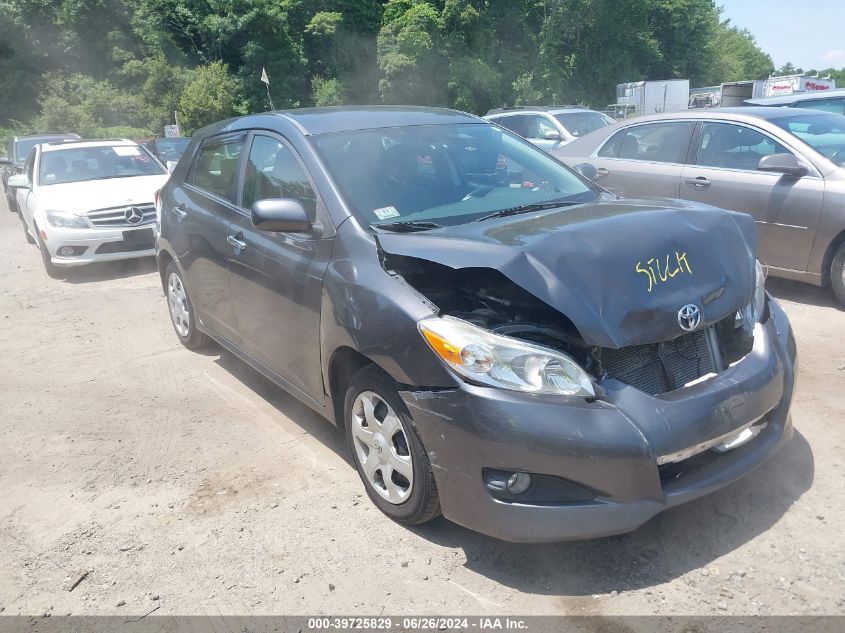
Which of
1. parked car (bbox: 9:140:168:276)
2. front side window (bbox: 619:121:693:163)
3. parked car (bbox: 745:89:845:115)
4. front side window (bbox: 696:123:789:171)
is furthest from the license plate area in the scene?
parked car (bbox: 745:89:845:115)

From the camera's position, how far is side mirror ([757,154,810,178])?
5961 mm

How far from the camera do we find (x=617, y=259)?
2.95 metres

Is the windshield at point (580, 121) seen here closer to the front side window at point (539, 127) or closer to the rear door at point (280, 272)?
the front side window at point (539, 127)

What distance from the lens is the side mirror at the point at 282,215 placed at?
3.59 metres

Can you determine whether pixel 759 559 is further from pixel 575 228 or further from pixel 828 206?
pixel 828 206

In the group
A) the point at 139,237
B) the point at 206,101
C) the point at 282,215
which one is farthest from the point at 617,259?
the point at 206,101

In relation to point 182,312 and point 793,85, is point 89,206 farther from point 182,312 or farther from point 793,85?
point 793,85

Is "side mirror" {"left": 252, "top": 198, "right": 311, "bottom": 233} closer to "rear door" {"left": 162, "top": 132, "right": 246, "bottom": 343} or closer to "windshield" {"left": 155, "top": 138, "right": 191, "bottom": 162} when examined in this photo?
"rear door" {"left": 162, "top": 132, "right": 246, "bottom": 343}

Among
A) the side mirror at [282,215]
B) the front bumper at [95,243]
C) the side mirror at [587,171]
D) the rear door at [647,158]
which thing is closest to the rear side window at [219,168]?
the side mirror at [282,215]

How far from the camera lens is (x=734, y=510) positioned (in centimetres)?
319

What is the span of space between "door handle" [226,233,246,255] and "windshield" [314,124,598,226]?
83cm

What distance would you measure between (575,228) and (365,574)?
5.58ft

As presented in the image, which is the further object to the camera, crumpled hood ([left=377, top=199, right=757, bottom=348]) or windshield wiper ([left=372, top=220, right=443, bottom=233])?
windshield wiper ([left=372, top=220, right=443, bottom=233])

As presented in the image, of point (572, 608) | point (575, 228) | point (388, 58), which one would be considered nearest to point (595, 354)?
point (575, 228)
